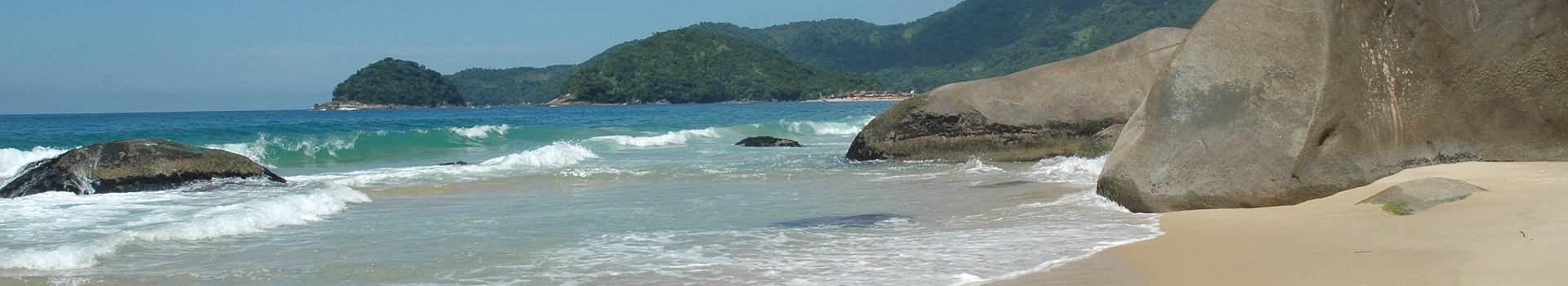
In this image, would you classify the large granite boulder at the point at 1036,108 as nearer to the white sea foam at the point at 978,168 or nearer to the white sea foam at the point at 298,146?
the white sea foam at the point at 978,168

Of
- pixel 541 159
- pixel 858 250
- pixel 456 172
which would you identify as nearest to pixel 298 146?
pixel 541 159

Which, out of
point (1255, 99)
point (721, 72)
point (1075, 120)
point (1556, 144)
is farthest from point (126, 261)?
point (721, 72)

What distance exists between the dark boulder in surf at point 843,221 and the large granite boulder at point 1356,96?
1679 millimetres

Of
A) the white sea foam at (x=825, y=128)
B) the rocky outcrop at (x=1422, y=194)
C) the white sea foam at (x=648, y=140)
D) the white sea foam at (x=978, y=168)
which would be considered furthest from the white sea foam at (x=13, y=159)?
the white sea foam at (x=825, y=128)

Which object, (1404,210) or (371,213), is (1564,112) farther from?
(371,213)

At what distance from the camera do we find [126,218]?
8.34 m

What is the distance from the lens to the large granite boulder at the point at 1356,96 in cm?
679

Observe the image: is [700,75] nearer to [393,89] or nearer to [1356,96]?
[393,89]

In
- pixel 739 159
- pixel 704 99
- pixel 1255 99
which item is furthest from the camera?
pixel 704 99

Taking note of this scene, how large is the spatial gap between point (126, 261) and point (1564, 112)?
28.9 feet

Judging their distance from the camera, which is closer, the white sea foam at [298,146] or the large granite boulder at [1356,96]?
the large granite boulder at [1356,96]

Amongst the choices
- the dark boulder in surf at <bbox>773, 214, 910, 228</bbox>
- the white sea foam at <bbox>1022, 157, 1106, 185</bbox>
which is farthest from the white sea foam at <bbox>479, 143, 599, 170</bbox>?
the dark boulder in surf at <bbox>773, 214, 910, 228</bbox>

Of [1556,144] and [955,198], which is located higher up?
[1556,144]

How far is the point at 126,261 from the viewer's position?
6105mm
